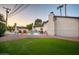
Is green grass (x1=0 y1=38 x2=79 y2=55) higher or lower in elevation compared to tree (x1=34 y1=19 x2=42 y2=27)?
lower

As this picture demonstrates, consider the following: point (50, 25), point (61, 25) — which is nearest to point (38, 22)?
point (50, 25)

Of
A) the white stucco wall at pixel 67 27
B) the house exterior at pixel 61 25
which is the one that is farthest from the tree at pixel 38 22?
the white stucco wall at pixel 67 27

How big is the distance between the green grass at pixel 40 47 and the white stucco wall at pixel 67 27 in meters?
0.09

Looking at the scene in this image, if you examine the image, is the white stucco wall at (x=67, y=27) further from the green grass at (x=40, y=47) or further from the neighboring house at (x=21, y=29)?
the neighboring house at (x=21, y=29)

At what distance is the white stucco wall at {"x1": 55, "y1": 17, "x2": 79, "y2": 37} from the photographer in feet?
6.55

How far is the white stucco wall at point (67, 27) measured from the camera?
200 centimetres

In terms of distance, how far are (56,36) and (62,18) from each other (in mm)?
214

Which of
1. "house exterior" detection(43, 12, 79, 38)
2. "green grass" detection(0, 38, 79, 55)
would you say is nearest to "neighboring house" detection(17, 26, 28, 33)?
"green grass" detection(0, 38, 79, 55)

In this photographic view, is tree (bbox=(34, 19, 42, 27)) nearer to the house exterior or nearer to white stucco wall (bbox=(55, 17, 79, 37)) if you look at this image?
the house exterior

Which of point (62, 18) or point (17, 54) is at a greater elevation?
point (62, 18)

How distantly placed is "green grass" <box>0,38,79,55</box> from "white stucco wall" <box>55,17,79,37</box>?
0.29 ft
